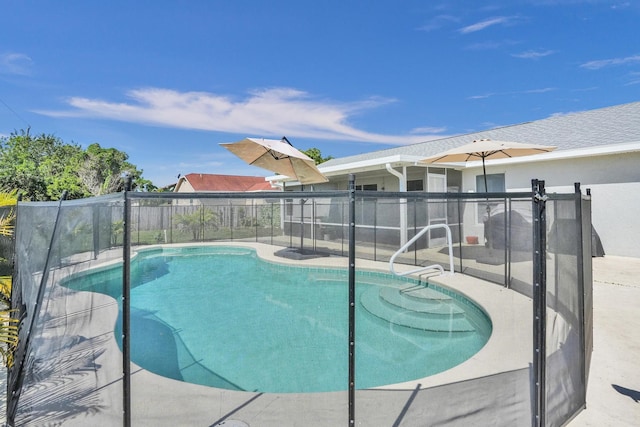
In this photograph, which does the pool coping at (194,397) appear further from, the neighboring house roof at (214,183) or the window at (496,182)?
the neighboring house roof at (214,183)

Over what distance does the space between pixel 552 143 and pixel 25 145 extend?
35533mm

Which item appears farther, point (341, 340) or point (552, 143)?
point (552, 143)

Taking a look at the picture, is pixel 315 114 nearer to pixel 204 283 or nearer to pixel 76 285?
pixel 204 283

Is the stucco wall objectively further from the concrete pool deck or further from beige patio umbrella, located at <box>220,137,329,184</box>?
beige patio umbrella, located at <box>220,137,329,184</box>

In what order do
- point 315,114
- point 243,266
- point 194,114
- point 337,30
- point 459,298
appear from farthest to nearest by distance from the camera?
1. point 315,114
2. point 194,114
3. point 337,30
4. point 243,266
5. point 459,298

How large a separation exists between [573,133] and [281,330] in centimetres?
1217

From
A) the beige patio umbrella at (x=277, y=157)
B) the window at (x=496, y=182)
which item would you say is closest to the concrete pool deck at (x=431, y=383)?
the beige patio umbrella at (x=277, y=157)

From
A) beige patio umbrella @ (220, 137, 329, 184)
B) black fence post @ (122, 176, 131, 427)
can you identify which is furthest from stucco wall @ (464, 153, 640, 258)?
black fence post @ (122, 176, 131, 427)

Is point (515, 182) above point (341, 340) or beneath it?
above

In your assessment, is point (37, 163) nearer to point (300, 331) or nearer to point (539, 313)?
Result: point (300, 331)

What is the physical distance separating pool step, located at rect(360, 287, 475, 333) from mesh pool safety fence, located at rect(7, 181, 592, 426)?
0.11 ft

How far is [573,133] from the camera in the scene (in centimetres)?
1103

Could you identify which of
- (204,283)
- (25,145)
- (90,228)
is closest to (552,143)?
(204,283)

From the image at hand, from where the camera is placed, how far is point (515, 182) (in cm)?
1069
